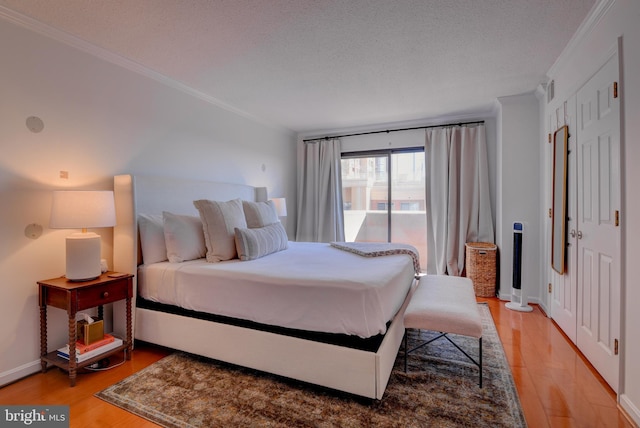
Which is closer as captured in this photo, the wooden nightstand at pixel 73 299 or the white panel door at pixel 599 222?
the white panel door at pixel 599 222

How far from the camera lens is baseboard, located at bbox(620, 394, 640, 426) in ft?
5.29

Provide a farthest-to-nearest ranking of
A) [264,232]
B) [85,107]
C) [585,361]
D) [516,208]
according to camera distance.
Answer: [516,208] → [264,232] → [85,107] → [585,361]

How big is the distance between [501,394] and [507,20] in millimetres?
2506

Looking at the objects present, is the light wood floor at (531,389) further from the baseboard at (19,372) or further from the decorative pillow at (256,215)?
the decorative pillow at (256,215)

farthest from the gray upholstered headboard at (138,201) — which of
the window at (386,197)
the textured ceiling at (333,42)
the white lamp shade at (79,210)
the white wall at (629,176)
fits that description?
the white wall at (629,176)

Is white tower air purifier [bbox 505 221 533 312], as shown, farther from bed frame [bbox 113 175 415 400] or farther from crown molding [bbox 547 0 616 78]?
bed frame [bbox 113 175 415 400]

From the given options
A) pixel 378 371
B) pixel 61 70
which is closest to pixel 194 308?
pixel 378 371

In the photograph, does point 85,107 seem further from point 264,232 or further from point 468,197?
point 468,197

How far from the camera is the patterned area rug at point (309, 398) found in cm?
166

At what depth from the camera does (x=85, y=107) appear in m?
2.47

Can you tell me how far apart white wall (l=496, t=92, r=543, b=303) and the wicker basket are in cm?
14

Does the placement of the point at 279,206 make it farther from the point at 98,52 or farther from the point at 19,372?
the point at 19,372

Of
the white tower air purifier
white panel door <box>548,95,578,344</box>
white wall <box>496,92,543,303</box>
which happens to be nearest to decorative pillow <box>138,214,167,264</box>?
white panel door <box>548,95,578,344</box>

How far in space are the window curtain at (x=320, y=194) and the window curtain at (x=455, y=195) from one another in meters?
1.49
